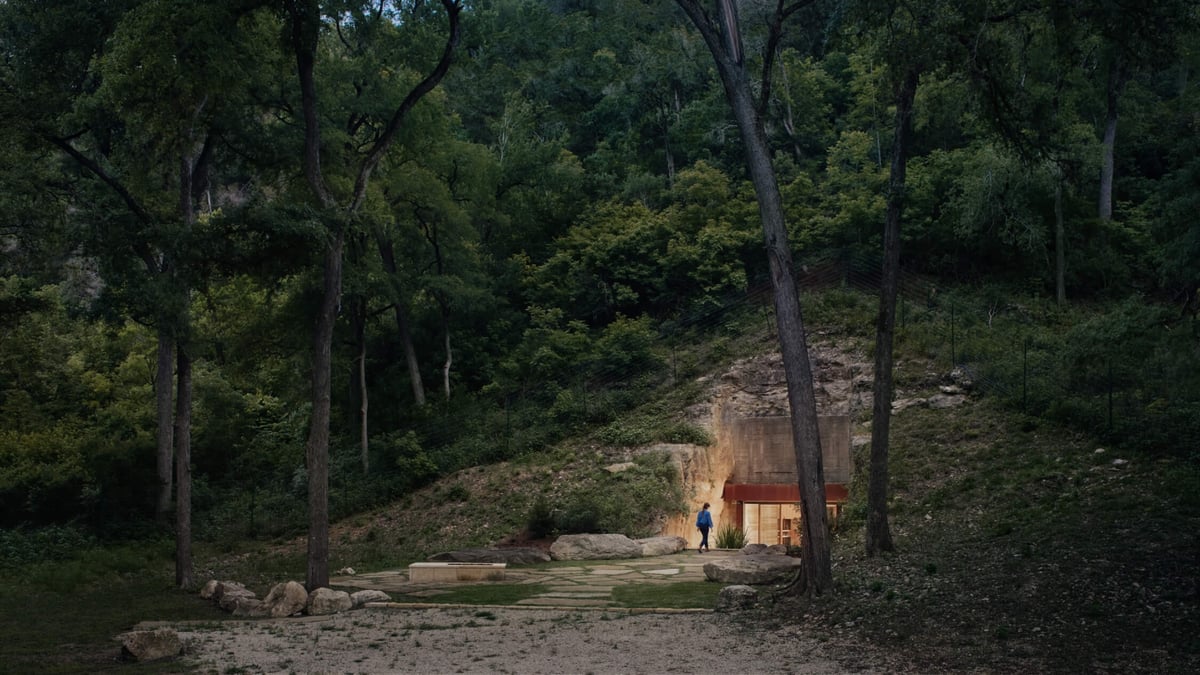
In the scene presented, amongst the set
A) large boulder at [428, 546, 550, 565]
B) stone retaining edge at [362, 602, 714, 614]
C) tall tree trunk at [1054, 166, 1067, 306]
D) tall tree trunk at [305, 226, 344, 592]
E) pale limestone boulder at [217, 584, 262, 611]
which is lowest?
stone retaining edge at [362, 602, 714, 614]

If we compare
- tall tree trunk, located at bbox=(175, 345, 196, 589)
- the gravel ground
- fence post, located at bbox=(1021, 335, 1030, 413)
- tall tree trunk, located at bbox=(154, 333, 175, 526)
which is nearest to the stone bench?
tall tree trunk, located at bbox=(175, 345, 196, 589)

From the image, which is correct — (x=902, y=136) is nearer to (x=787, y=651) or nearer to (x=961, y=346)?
(x=787, y=651)

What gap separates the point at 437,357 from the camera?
112 ft

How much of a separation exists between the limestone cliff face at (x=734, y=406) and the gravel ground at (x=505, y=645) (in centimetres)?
1204

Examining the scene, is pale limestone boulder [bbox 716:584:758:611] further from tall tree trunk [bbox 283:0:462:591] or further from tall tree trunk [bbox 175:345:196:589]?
tall tree trunk [bbox 175:345:196:589]

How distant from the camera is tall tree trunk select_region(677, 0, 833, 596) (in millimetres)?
11914

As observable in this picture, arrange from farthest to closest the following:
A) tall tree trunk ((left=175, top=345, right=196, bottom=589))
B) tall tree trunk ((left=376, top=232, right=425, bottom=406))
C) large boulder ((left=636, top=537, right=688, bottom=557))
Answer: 1. tall tree trunk ((left=376, top=232, right=425, bottom=406))
2. large boulder ((left=636, top=537, right=688, bottom=557))
3. tall tree trunk ((left=175, top=345, right=196, bottom=589))

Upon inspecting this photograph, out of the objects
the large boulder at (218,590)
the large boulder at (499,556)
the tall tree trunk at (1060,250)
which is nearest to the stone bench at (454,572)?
the large boulder at (499,556)

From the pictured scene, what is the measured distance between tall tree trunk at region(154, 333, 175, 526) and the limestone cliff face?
11575 millimetres

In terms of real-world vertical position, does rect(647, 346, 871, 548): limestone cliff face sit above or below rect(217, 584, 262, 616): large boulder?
above

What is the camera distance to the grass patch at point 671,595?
12.7 metres

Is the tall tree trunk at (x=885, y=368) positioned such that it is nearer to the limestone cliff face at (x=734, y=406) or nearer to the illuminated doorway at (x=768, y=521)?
the limestone cliff face at (x=734, y=406)

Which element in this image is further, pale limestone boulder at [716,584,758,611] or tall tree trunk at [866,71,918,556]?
tall tree trunk at [866,71,918,556]

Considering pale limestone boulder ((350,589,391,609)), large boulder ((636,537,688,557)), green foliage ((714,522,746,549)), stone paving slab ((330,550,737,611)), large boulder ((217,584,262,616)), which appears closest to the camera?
large boulder ((217,584,262,616))
